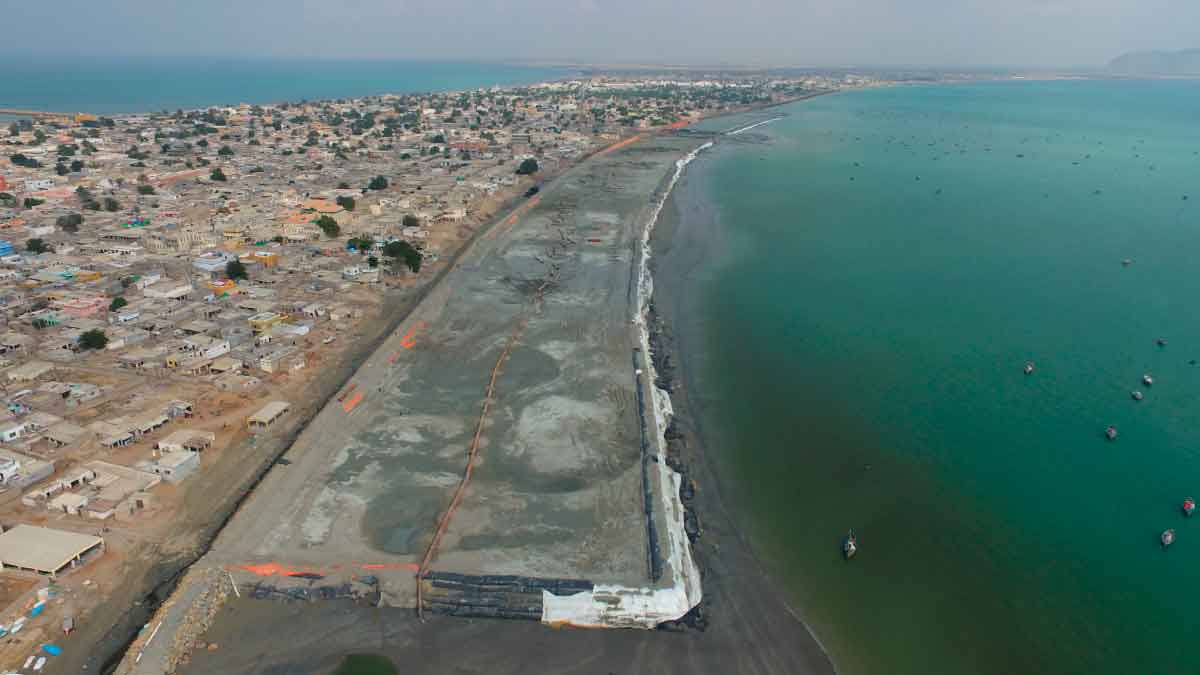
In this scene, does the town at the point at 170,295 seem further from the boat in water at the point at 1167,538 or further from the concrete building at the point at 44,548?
the boat in water at the point at 1167,538

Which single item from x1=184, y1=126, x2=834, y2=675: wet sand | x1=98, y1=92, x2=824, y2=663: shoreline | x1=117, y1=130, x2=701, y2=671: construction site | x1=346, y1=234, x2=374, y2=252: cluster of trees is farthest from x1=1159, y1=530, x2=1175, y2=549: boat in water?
x1=346, y1=234, x2=374, y2=252: cluster of trees

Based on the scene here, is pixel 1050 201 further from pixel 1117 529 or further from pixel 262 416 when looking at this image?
pixel 262 416

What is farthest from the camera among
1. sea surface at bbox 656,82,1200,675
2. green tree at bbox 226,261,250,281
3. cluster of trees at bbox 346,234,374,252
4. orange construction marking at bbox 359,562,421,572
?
cluster of trees at bbox 346,234,374,252

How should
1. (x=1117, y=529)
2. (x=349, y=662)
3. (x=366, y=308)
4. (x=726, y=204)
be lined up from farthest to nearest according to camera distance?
(x=726, y=204) < (x=366, y=308) < (x=1117, y=529) < (x=349, y=662)

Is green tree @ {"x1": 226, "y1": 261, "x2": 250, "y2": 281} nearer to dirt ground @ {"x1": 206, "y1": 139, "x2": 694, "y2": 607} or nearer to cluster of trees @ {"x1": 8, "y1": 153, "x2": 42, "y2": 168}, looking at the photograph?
dirt ground @ {"x1": 206, "y1": 139, "x2": 694, "y2": 607}

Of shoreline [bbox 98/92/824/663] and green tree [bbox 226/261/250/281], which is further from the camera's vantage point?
green tree [bbox 226/261/250/281]

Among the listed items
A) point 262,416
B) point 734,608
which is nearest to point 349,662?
point 734,608
